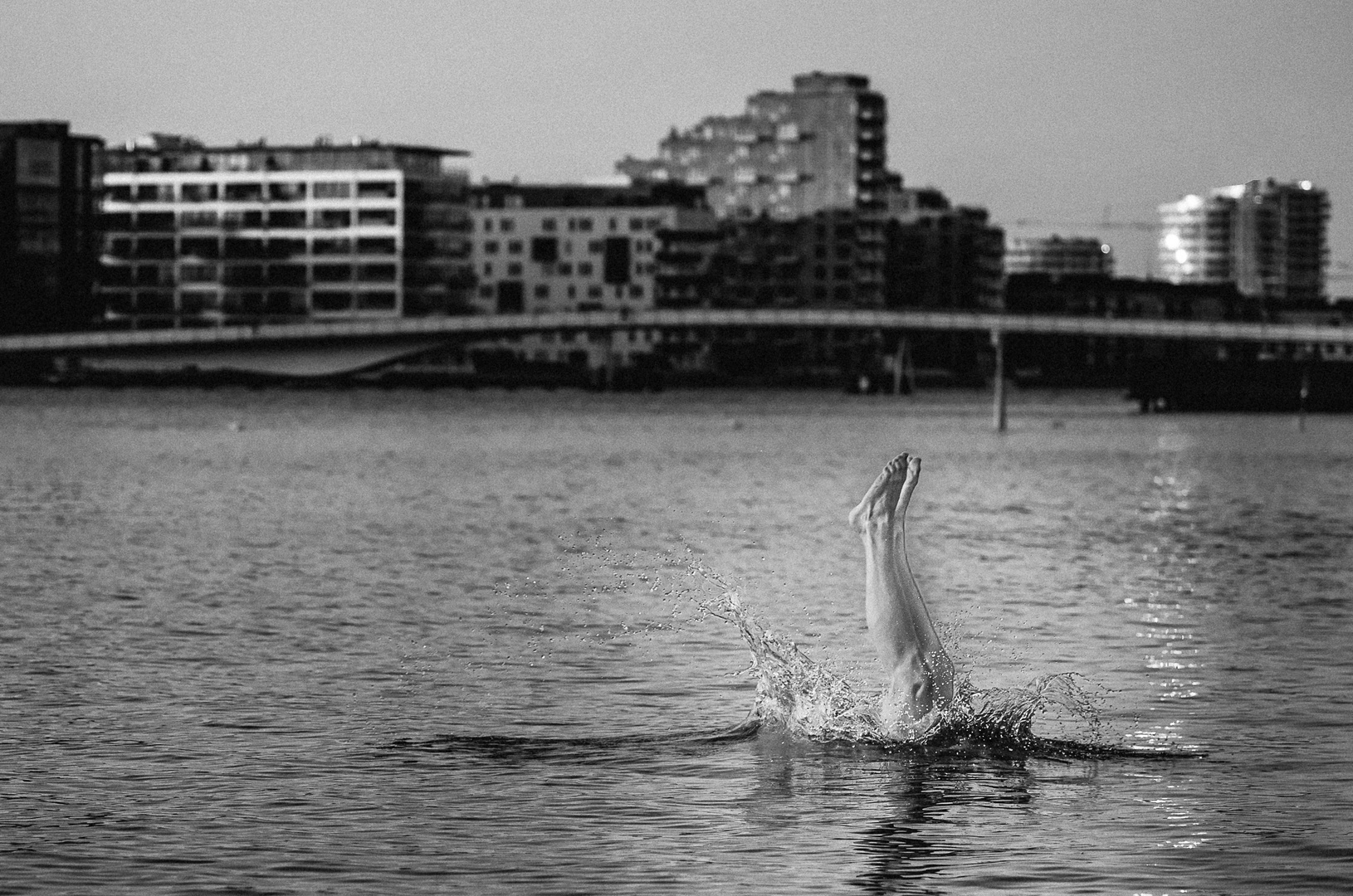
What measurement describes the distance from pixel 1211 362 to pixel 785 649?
171 meters

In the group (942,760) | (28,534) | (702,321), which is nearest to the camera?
(942,760)

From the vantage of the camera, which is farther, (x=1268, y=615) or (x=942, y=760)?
(x=1268, y=615)

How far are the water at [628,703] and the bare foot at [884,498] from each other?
1856 millimetres

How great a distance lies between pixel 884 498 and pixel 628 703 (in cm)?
582

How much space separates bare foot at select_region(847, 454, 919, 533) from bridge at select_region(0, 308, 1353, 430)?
143 meters

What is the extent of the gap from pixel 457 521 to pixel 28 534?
969 cm

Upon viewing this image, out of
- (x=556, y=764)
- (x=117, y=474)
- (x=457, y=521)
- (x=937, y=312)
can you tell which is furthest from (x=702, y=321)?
(x=556, y=764)

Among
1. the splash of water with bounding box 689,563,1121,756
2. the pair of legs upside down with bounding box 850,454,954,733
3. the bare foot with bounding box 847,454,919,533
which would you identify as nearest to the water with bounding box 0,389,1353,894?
the splash of water with bounding box 689,563,1121,756

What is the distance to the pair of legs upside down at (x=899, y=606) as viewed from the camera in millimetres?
17797

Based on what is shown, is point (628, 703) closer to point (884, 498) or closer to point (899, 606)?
point (899, 606)

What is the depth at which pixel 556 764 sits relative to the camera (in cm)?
1945

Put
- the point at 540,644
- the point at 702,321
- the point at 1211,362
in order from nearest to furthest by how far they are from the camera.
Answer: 1. the point at 540,644
2. the point at 702,321
3. the point at 1211,362

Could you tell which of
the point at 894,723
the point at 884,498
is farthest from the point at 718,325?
the point at 884,498

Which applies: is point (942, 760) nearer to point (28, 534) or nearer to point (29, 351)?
point (28, 534)
